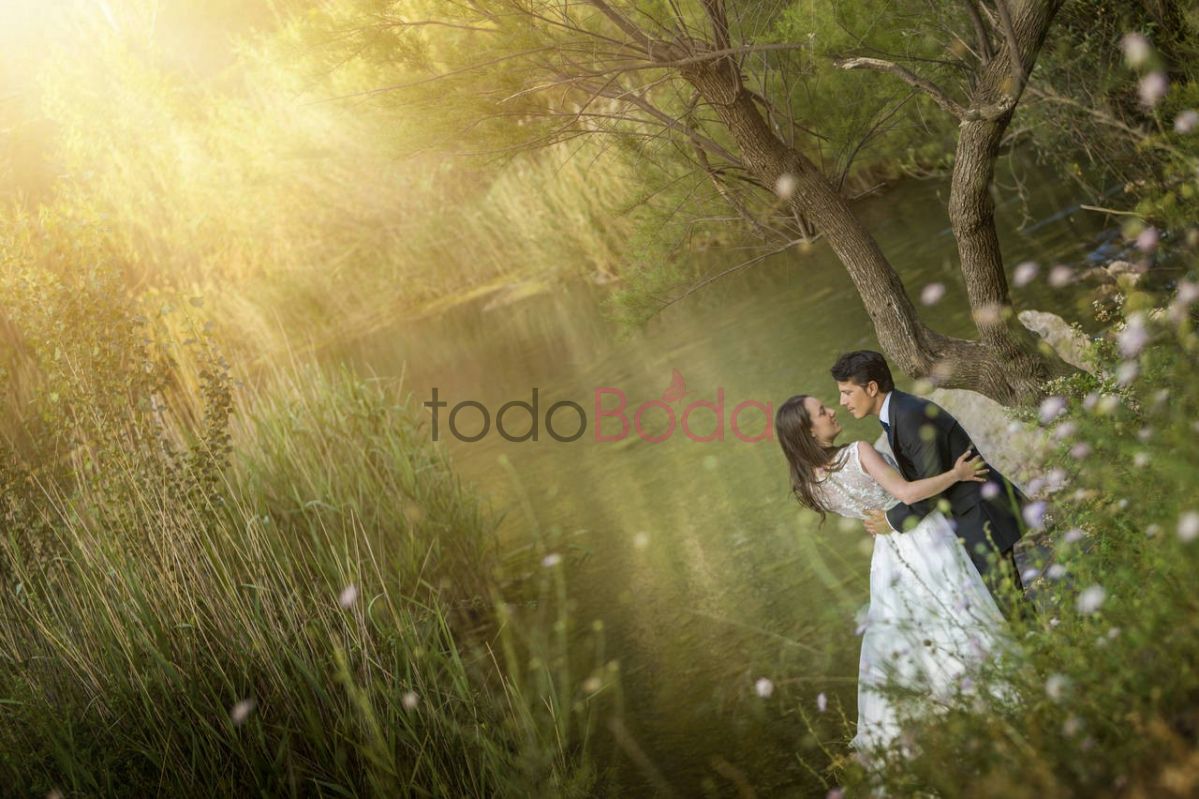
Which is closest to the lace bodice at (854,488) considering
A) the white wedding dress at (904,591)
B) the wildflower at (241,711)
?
the white wedding dress at (904,591)

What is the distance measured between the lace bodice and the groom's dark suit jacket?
6 cm

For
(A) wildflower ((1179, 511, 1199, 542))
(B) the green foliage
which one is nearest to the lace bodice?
(B) the green foliage

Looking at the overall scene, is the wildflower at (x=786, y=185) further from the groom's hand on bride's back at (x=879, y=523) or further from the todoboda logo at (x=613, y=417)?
the todoboda logo at (x=613, y=417)

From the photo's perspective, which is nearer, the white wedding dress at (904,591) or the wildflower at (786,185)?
the white wedding dress at (904,591)

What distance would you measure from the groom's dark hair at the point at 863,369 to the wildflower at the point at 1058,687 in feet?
6.11

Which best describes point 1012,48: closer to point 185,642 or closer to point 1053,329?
point 1053,329

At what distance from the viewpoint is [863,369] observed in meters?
3.81

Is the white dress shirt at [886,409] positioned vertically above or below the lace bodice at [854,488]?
above

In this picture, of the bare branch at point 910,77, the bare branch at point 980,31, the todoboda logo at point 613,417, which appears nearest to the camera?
the bare branch at point 980,31

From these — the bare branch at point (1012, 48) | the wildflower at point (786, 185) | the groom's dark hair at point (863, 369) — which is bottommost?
the groom's dark hair at point (863, 369)

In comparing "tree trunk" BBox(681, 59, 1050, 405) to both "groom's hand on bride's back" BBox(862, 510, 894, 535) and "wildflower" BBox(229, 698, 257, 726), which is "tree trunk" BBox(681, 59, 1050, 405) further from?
"wildflower" BBox(229, 698, 257, 726)

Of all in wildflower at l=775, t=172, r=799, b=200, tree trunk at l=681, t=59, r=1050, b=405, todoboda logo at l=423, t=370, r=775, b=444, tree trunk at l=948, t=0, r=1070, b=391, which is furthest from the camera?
todoboda logo at l=423, t=370, r=775, b=444

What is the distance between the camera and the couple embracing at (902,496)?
11.4 ft

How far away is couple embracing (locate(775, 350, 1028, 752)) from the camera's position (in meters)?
3.49
